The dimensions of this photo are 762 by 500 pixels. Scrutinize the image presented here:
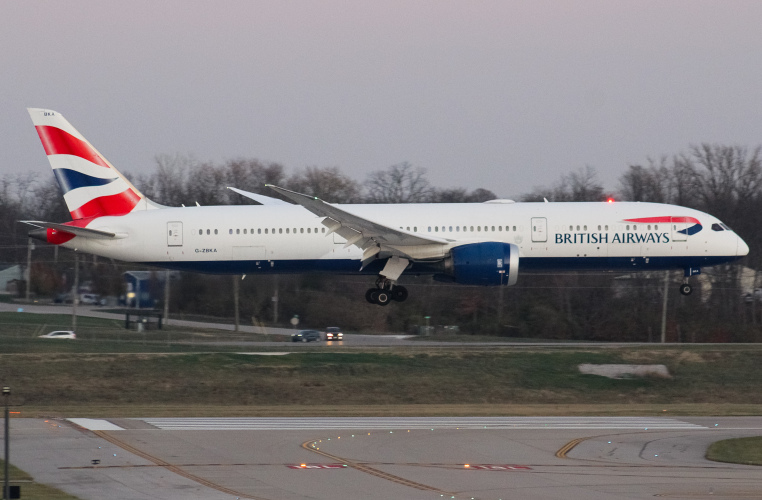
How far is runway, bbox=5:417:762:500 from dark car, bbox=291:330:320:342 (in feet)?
75.7

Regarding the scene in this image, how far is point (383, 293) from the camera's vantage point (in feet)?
111

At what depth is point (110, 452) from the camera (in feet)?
57.3

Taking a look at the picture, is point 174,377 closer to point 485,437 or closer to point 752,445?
point 485,437

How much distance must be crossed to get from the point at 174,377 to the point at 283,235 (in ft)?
22.4

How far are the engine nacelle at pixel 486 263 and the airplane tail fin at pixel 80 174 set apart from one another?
1180 centimetres

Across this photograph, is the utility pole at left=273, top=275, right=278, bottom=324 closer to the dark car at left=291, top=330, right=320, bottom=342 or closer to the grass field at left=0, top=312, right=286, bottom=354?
the dark car at left=291, top=330, right=320, bottom=342

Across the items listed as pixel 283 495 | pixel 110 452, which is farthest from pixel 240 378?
pixel 283 495

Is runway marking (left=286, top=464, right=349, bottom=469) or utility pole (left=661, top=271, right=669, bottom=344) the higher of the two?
utility pole (left=661, top=271, right=669, bottom=344)

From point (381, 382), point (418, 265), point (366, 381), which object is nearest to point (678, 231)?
point (418, 265)

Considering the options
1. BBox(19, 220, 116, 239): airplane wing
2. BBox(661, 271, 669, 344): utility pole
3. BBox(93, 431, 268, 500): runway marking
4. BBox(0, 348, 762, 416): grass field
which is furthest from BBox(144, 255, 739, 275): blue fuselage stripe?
BBox(661, 271, 669, 344): utility pole

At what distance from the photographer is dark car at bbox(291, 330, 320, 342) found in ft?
153

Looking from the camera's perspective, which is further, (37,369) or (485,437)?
(37,369)

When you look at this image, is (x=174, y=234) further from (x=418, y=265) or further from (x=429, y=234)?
(x=429, y=234)

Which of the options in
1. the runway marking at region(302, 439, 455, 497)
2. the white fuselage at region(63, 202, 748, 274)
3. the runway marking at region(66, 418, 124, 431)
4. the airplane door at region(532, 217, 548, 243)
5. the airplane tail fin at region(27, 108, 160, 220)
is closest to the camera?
the runway marking at region(302, 439, 455, 497)
